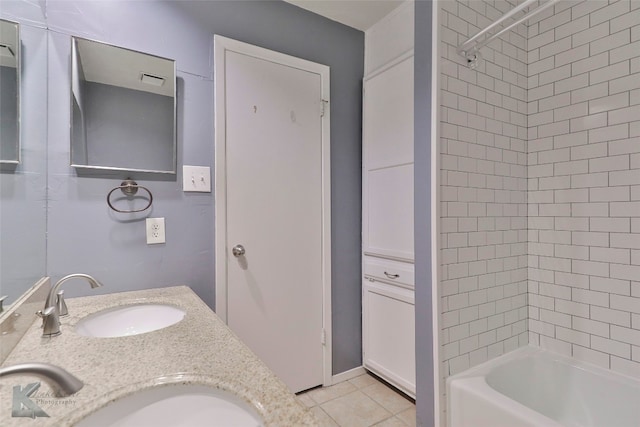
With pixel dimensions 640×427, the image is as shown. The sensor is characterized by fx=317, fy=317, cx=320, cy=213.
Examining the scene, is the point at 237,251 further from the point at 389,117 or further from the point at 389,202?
the point at 389,117

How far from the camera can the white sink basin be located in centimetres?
61

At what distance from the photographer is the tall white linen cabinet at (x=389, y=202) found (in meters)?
1.89

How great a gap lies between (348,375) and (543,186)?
65.4 inches

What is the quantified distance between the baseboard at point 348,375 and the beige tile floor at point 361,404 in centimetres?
2

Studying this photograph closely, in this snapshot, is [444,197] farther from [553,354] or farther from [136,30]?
[136,30]

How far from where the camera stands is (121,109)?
1.48m

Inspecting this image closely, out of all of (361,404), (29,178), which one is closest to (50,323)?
(29,178)

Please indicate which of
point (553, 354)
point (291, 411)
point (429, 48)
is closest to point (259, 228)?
point (429, 48)

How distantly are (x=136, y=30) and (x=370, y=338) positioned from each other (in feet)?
7.31

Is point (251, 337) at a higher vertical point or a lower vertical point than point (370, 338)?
higher

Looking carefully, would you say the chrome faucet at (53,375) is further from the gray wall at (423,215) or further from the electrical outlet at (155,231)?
the gray wall at (423,215)

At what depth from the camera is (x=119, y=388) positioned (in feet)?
2.02

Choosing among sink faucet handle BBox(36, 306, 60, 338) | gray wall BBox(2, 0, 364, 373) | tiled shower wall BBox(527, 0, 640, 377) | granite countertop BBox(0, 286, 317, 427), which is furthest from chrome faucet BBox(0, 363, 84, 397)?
tiled shower wall BBox(527, 0, 640, 377)

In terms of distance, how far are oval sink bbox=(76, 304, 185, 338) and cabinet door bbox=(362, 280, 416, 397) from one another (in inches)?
50.1
